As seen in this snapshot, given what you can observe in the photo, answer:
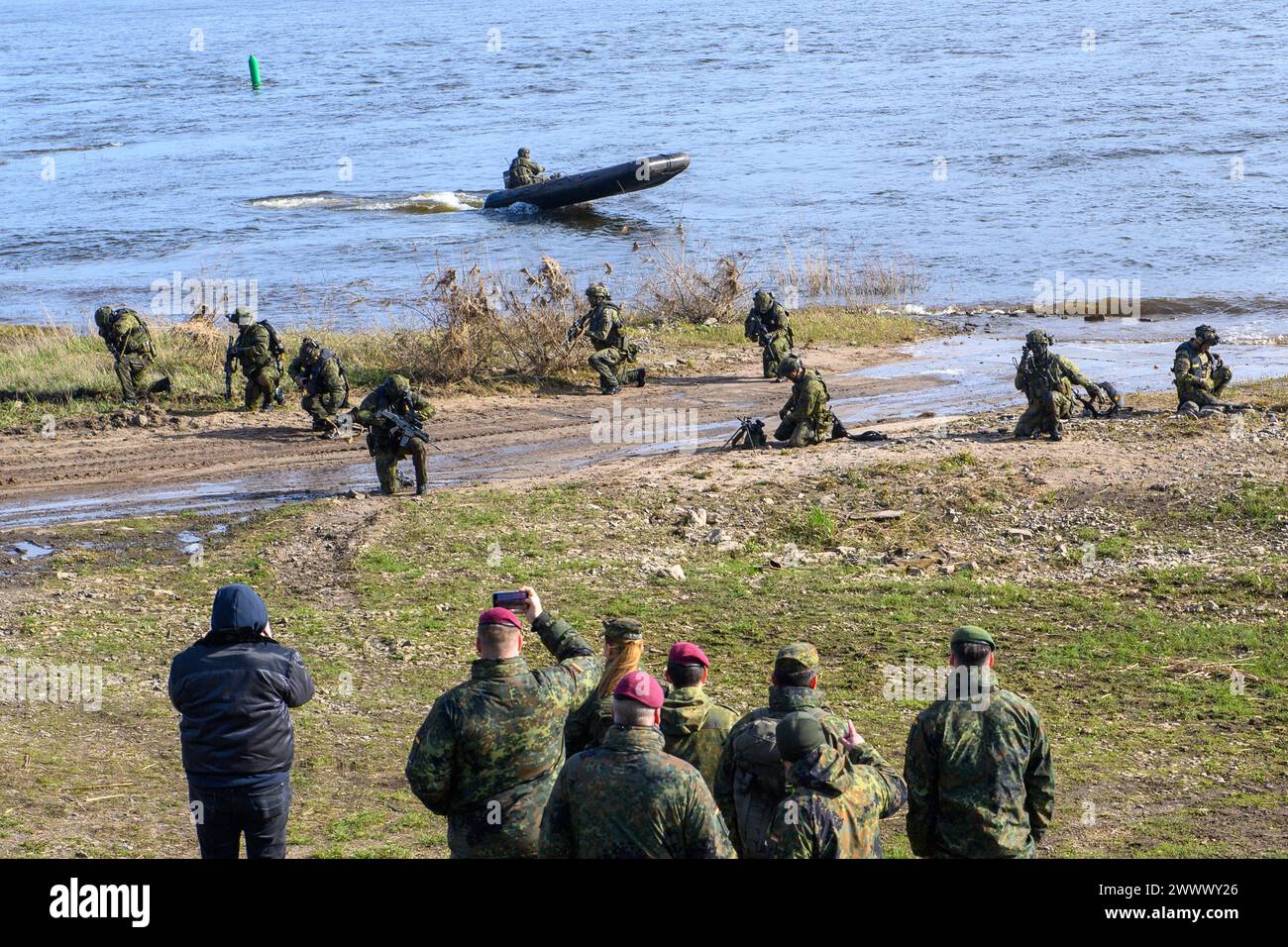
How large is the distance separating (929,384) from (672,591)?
9.86 meters

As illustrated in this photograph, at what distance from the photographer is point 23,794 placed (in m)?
7.68

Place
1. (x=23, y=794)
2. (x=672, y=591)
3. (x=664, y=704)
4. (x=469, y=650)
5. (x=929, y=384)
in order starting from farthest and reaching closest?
(x=929, y=384) → (x=672, y=591) → (x=469, y=650) → (x=23, y=794) → (x=664, y=704)

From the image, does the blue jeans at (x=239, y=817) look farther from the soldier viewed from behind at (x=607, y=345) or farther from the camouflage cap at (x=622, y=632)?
the soldier viewed from behind at (x=607, y=345)

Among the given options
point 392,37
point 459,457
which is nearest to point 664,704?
point 459,457

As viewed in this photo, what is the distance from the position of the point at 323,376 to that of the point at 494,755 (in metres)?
12.8

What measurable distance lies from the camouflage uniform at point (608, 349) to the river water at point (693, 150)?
17.8 ft

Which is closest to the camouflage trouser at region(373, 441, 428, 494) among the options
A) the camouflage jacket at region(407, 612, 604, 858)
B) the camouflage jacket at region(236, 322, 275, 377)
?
the camouflage jacket at region(236, 322, 275, 377)

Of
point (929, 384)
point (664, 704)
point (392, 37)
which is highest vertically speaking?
point (392, 37)

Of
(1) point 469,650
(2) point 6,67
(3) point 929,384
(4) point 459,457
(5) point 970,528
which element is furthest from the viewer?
(2) point 6,67

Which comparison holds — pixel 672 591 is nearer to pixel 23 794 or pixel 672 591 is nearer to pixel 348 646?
pixel 348 646

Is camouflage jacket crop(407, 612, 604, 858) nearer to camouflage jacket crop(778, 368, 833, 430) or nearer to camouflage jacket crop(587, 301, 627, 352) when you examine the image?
camouflage jacket crop(778, 368, 833, 430)

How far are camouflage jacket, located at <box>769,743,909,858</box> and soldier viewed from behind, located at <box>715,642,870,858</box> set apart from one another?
0.76 ft

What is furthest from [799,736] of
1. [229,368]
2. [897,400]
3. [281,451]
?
[229,368]

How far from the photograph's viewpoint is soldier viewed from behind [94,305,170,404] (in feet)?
61.4
